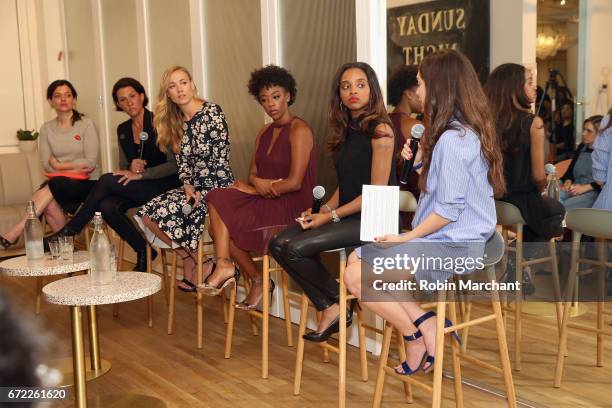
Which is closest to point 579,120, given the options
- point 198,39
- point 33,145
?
point 198,39

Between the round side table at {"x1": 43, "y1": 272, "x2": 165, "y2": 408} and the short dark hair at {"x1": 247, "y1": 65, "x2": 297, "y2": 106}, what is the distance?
1.15 meters

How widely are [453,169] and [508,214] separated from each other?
896 mm

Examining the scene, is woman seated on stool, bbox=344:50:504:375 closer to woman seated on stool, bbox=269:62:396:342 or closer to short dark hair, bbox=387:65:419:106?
woman seated on stool, bbox=269:62:396:342

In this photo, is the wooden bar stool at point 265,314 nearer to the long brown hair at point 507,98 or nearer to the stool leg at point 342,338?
the stool leg at point 342,338

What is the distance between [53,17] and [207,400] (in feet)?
15.5

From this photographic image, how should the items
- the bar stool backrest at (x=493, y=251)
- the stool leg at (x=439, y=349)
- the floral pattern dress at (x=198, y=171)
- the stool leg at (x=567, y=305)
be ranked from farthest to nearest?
the floral pattern dress at (x=198, y=171)
the stool leg at (x=567, y=305)
the bar stool backrest at (x=493, y=251)
the stool leg at (x=439, y=349)

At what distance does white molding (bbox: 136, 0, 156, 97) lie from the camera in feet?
16.8

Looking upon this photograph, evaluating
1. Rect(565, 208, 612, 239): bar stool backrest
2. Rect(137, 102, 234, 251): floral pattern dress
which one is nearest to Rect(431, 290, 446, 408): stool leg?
Rect(565, 208, 612, 239): bar stool backrest

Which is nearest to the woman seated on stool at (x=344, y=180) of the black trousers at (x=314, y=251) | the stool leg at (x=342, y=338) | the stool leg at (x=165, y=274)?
the black trousers at (x=314, y=251)

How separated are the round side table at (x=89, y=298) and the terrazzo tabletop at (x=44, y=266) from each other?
233 millimetres

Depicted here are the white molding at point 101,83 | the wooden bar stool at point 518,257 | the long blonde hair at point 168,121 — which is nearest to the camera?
the wooden bar stool at point 518,257

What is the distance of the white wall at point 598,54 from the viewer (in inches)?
86.9

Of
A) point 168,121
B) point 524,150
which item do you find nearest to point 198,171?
point 168,121

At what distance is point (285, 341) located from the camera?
→ 12.1ft
